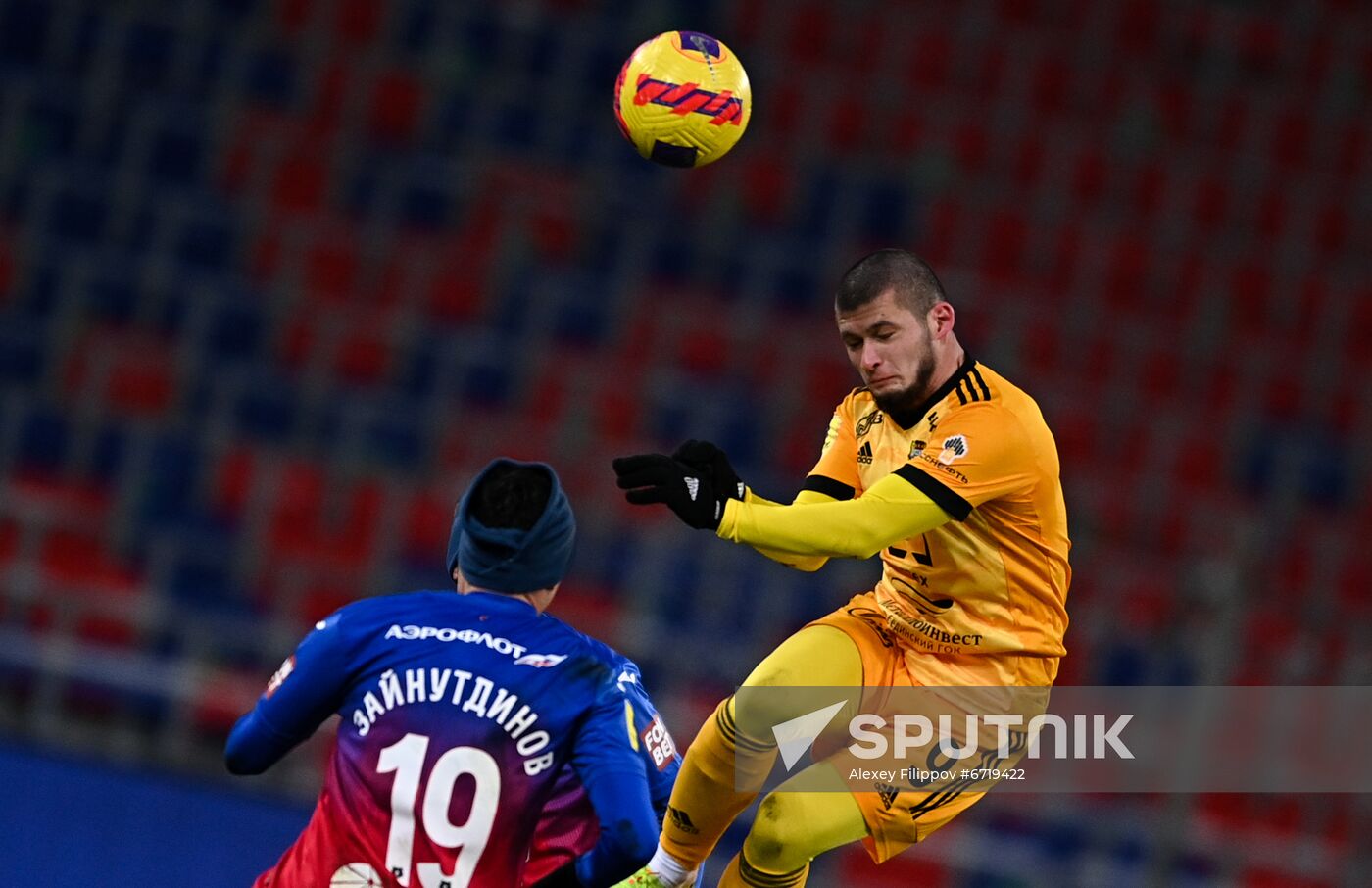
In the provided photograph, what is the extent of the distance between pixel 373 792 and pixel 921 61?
7732 millimetres

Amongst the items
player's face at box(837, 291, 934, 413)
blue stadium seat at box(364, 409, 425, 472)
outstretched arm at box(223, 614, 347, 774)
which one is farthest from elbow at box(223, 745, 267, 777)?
blue stadium seat at box(364, 409, 425, 472)

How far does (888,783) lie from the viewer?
4520 mm

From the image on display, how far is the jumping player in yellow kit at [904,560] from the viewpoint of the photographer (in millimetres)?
4219

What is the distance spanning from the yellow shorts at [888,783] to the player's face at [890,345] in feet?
2.11

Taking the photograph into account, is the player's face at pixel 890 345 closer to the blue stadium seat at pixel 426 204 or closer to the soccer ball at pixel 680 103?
the soccer ball at pixel 680 103

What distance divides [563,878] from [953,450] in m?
1.36

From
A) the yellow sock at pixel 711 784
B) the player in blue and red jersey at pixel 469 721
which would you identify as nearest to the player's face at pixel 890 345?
the yellow sock at pixel 711 784

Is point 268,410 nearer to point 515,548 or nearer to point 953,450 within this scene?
point 953,450

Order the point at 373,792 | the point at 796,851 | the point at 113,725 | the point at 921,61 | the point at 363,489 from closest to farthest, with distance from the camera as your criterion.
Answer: the point at 373,792
the point at 796,851
the point at 113,725
the point at 363,489
the point at 921,61

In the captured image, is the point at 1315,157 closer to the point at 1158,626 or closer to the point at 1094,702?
the point at 1158,626

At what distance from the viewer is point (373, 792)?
333 centimetres

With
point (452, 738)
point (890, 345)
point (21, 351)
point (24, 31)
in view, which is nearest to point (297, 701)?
point (452, 738)

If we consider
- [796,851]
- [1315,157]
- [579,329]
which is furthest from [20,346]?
[1315,157]

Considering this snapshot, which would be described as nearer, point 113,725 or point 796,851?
point 796,851
